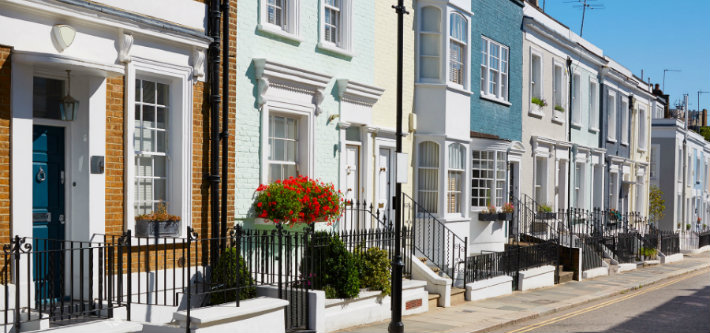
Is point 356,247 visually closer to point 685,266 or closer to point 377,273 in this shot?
point 377,273

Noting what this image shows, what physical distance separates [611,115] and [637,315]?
1744 cm

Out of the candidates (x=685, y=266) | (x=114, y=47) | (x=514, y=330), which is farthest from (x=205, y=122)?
(x=685, y=266)

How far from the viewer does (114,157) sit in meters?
10.2

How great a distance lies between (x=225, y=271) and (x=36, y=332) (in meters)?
3.32

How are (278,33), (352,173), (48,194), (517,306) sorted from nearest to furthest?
1. (48,194)
2. (278,33)
3. (352,173)
4. (517,306)

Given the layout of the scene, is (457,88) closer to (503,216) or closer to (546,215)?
(503,216)

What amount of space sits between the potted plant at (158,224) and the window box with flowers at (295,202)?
179cm

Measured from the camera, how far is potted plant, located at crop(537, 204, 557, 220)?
23562mm

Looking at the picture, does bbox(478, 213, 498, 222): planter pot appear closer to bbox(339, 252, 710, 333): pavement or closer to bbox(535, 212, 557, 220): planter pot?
bbox(339, 252, 710, 333): pavement

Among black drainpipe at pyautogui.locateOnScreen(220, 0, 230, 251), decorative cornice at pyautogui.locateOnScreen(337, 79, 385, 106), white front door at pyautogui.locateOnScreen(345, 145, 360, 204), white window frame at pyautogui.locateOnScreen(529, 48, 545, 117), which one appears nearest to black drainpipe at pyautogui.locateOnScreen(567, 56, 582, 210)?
white window frame at pyautogui.locateOnScreen(529, 48, 545, 117)

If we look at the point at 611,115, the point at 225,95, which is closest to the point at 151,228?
Result: the point at 225,95

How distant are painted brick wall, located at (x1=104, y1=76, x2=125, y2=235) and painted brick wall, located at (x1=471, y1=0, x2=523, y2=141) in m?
11.3

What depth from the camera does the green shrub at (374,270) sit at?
A: 44.0ft

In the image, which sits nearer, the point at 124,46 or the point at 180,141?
the point at 124,46
